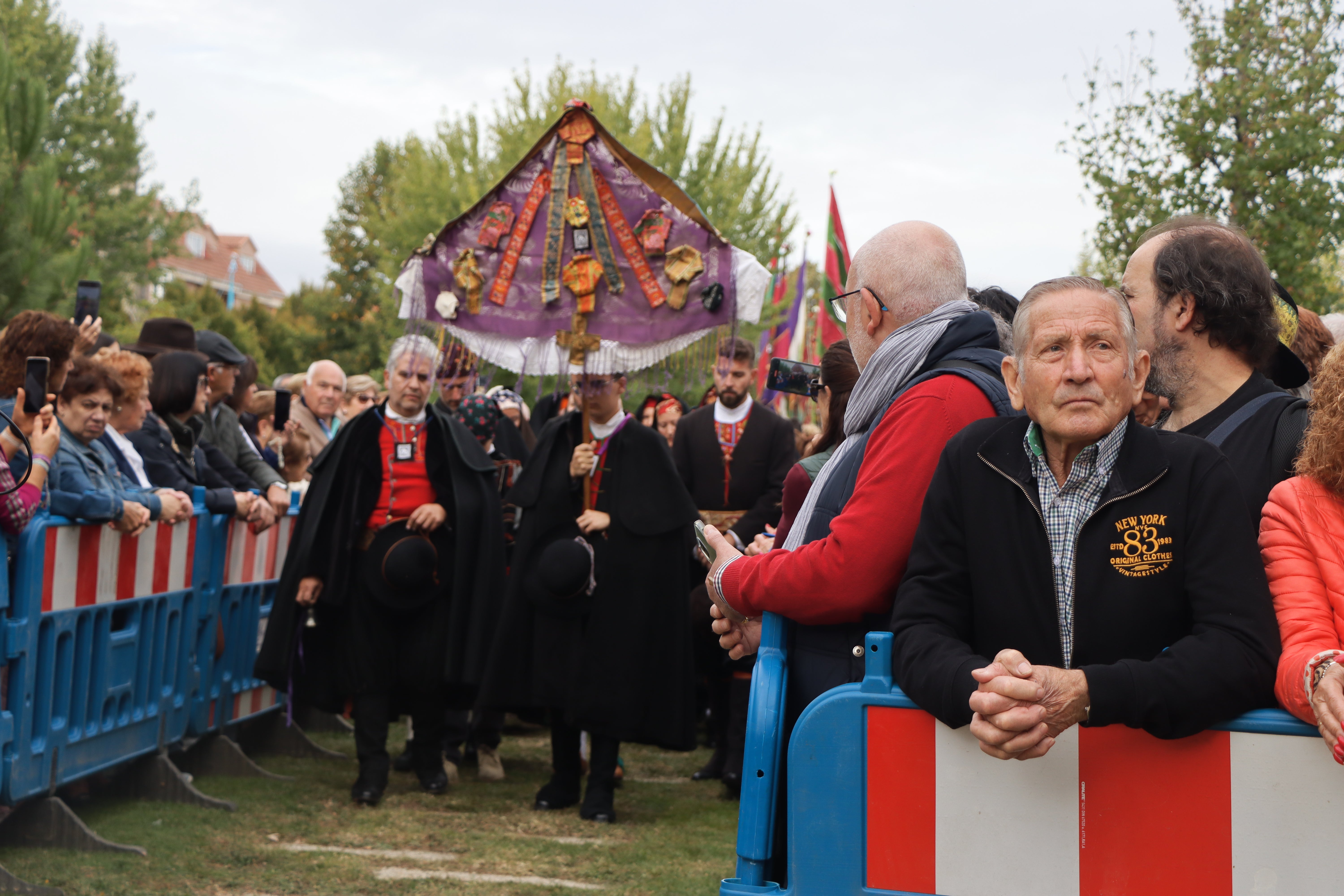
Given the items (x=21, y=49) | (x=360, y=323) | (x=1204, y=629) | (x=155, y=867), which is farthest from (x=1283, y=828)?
(x=360, y=323)

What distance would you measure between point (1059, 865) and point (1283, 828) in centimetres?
34

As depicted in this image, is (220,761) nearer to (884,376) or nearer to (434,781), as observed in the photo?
(434,781)

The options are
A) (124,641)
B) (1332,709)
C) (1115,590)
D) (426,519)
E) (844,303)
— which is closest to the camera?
(1332,709)

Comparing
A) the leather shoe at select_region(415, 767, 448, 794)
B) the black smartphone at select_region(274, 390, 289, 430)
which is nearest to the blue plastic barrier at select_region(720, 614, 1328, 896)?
the leather shoe at select_region(415, 767, 448, 794)

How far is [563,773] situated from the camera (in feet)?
20.3

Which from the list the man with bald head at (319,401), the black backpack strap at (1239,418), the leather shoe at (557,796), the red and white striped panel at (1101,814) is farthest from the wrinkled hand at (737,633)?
the man with bald head at (319,401)

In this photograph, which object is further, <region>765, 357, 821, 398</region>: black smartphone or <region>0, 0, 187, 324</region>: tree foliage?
<region>0, 0, 187, 324</region>: tree foliage

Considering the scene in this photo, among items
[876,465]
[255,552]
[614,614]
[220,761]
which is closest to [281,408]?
[255,552]

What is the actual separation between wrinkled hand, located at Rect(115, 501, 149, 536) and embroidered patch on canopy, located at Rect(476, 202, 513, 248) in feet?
6.51

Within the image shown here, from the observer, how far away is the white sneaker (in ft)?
22.7

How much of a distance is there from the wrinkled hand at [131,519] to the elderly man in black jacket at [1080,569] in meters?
3.88

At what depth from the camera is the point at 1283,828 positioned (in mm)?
1860

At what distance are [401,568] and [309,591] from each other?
20.2 inches

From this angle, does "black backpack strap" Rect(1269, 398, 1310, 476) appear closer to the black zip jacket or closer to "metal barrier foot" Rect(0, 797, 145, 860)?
the black zip jacket
